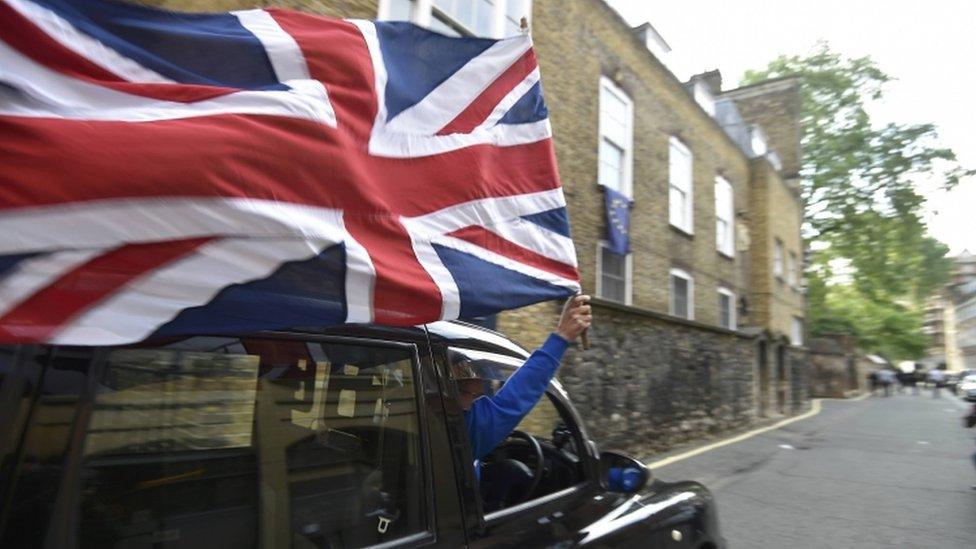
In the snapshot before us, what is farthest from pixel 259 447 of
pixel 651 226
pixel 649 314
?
pixel 651 226

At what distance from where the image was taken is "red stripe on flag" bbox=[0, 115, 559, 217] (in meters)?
1.10

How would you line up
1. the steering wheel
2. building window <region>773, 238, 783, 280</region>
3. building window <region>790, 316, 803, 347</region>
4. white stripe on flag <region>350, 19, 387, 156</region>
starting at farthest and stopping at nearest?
building window <region>790, 316, 803, 347</region> → building window <region>773, 238, 783, 280</region> → the steering wheel → white stripe on flag <region>350, 19, 387, 156</region>

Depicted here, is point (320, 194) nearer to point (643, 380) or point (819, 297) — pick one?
point (643, 380)

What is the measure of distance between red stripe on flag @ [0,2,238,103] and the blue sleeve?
126 centimetres

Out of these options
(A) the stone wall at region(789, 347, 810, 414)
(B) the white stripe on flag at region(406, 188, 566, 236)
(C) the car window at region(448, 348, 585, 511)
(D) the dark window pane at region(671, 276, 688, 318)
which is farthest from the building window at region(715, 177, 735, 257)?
(B) the white stripe on flag at region(406, 188, 566, 236)

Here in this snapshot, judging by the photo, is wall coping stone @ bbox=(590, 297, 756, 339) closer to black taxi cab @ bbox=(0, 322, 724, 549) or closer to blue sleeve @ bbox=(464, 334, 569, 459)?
blue sleeve @ bbox=(464, 334, 569, 459)

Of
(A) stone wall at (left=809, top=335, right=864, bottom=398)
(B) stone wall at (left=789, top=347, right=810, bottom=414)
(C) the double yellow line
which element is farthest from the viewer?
(A) stone wall at (left=809, top=335, right=864, bottom=398)

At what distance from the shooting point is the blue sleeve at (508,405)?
Result: 204 cm

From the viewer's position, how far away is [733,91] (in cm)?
2398

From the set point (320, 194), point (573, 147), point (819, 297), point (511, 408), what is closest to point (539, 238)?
point (511, 408)

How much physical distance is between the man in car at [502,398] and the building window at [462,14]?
5160 millimetres

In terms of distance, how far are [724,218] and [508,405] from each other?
15570mm

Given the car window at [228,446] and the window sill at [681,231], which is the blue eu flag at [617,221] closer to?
the window sill at [681,231]

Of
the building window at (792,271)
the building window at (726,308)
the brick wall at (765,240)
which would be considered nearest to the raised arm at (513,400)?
the building window at (726,308)
